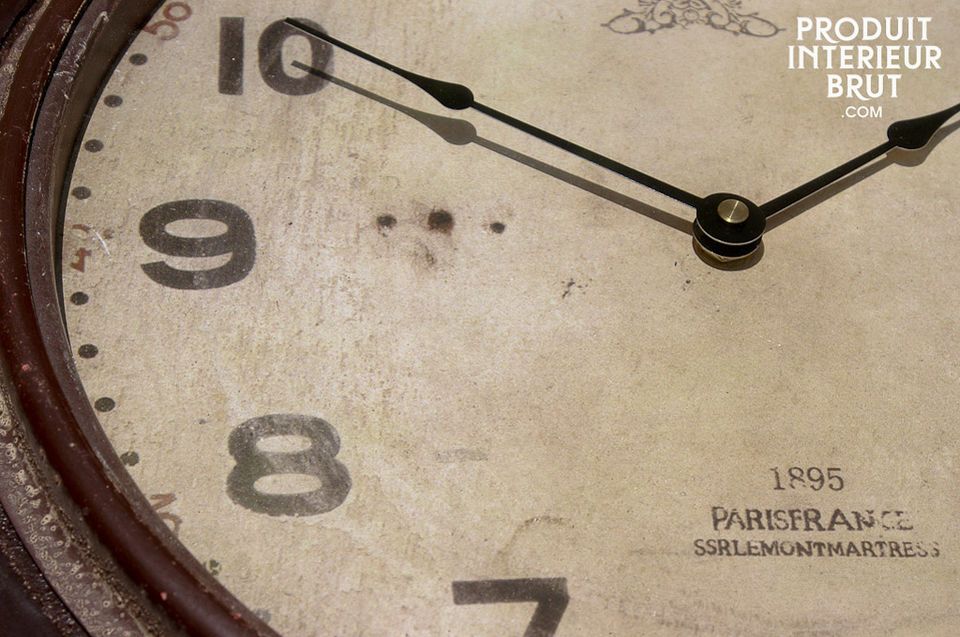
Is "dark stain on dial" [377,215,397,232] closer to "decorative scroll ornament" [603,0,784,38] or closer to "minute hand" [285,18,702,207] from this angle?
"minute hand" [285,18,702,207]

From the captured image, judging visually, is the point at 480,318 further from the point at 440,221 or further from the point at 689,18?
the point at 689,18

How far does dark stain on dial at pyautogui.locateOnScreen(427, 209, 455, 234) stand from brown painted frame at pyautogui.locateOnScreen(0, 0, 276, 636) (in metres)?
0.38

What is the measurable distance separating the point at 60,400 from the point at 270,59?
50cm

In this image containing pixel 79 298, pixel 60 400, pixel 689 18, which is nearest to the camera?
pixel 60 400

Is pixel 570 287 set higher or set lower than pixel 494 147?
lower

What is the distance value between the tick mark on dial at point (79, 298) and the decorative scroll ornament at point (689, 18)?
692mm

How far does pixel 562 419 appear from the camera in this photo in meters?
1.19

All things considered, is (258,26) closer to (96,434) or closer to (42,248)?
(42,248)

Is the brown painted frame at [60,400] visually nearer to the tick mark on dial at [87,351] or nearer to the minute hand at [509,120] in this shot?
the tick mark on dial at [87,351]

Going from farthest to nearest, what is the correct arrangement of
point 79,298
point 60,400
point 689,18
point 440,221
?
1. point 689,18
2. point 440,221
3. point 79,298
4. point 60,400

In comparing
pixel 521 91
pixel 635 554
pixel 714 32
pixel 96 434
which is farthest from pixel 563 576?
pixel 714 32

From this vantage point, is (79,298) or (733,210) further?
(733,210)

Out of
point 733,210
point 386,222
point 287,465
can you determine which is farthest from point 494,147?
point 287,465

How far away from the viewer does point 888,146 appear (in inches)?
54.1
